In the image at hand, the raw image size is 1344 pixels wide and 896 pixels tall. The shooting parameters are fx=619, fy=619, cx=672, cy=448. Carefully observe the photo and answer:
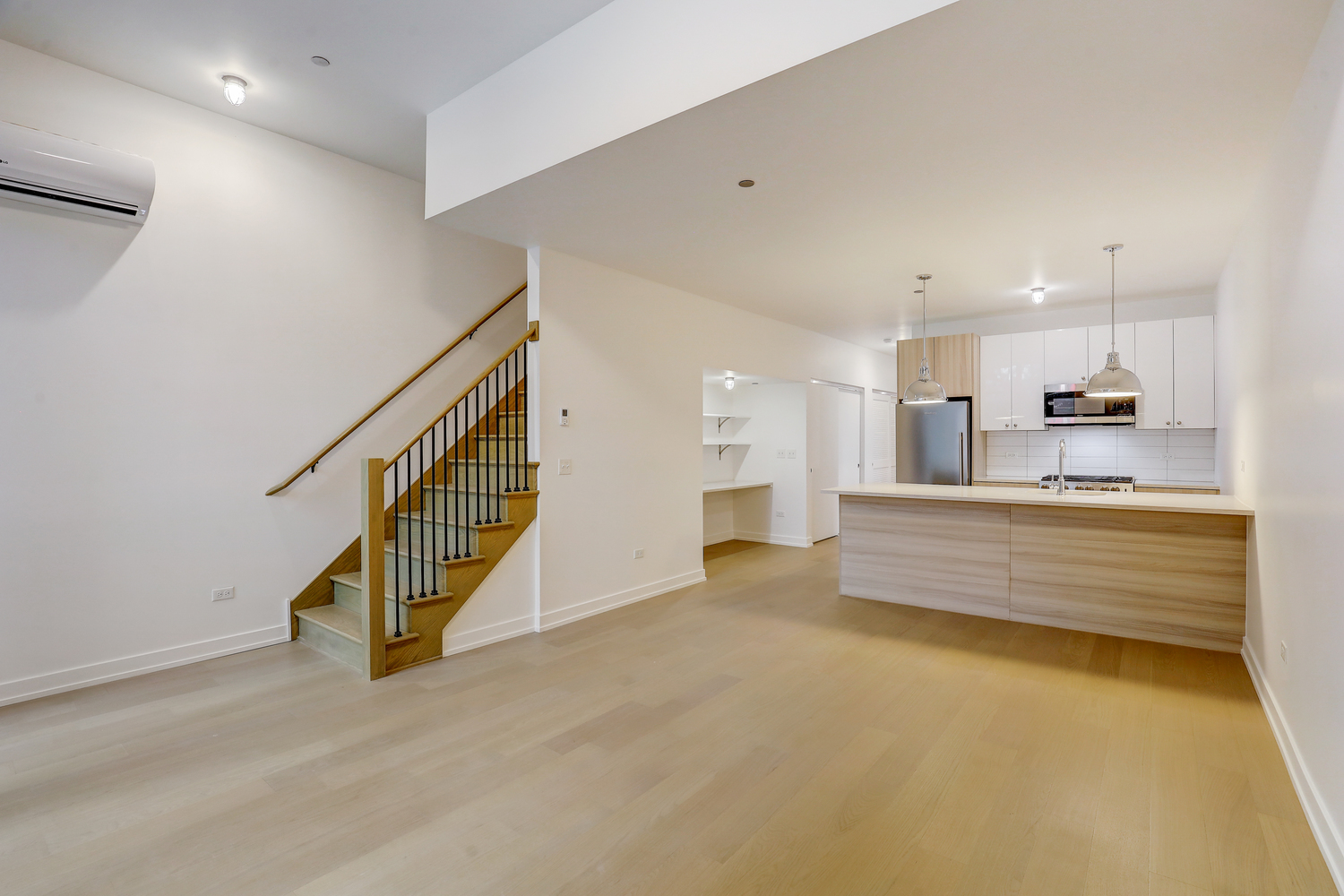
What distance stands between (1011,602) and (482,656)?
3690 millimetres

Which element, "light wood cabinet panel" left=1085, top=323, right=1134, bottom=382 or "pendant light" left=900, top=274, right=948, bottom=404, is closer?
"pendant light" left=900, top=274, right=948, bottom=404

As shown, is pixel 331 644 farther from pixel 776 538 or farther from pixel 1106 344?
pixel 1106 344

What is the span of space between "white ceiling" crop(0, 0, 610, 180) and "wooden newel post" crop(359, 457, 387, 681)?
2090 mm

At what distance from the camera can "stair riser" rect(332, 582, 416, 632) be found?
3643 millimetres

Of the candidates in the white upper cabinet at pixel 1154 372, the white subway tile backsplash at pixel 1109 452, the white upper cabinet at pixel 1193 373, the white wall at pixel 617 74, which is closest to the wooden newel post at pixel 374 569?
the white wall at pixel 617 74

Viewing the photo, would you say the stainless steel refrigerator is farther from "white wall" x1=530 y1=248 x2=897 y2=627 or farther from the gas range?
"white wall" x1=530 y1=248 x2=897 y2=627

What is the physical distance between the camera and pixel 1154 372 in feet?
19.0

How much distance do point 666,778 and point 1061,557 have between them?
3.35 meters

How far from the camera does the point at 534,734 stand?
9.07 feet

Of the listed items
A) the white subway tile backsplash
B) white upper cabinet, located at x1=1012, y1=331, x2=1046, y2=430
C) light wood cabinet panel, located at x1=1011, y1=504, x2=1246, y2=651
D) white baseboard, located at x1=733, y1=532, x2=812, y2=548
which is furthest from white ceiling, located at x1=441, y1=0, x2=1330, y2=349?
white baseboard, located at x1=733, y1=532, x2=812, y2=548

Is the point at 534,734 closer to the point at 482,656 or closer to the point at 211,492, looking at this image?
the point at 482,656

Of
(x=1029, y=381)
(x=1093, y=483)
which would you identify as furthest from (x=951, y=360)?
(x=1093, y=483)

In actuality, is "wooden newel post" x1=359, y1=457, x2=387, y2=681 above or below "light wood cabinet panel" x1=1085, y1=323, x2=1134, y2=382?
below

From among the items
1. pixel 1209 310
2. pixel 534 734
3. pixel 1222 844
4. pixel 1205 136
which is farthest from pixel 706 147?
pixel 1209 310
